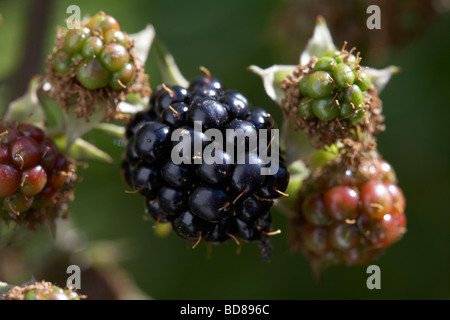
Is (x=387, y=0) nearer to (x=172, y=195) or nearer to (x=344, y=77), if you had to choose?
(x=344, y=77)

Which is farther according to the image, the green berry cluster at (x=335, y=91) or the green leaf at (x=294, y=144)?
the green leaf at (x=294, y=144)

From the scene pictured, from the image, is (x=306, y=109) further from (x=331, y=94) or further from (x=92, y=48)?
(x=92, y=48)

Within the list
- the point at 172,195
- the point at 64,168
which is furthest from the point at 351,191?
the point at 64,168

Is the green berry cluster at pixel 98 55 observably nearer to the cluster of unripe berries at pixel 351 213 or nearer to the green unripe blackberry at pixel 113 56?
the green unripe blackberry at pixel 113 56

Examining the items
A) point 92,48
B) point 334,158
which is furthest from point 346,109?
point 92,48

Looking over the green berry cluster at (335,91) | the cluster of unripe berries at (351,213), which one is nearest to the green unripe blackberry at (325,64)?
the green berry cluster at (335,91)

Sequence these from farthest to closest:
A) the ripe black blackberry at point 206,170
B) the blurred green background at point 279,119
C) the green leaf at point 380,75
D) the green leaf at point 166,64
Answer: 1. the blurred green background at point 279,119
2. the green leaf at point 166,64
3. the green leaf at point 380,75
4. the ripe black blackberry at point 206,170
